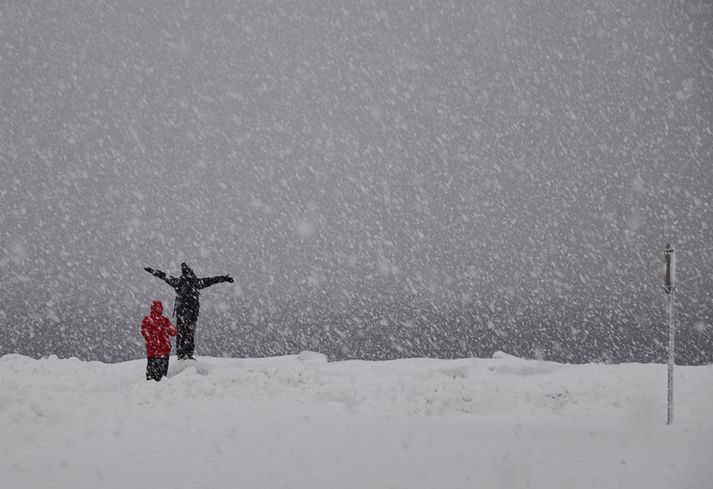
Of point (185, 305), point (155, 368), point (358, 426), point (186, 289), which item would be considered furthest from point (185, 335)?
point (358, 426)

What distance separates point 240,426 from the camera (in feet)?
34.0

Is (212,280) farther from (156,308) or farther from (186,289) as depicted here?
(156,308)

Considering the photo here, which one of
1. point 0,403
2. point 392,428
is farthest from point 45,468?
point 392,428

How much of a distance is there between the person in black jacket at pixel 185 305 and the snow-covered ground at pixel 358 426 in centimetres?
44

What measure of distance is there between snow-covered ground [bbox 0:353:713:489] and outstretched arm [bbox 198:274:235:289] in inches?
70.6

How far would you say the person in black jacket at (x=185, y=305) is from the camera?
15.7 metres

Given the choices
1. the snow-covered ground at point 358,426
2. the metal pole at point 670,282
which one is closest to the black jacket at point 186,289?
the snow-covered ground at point 358,426

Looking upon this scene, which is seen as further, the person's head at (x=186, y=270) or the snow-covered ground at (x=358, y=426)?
the person's head at (x=186, y=270)

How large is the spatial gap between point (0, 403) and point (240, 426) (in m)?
4.22

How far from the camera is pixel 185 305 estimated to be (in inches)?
618

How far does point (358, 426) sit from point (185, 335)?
6585 mm

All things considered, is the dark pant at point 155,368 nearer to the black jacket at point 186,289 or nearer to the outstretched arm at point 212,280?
the black jacket at point 186,289

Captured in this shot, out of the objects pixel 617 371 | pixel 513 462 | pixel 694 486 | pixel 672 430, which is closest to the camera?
pixel 694 486

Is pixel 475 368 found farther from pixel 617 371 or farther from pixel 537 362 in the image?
pixel 617 371
